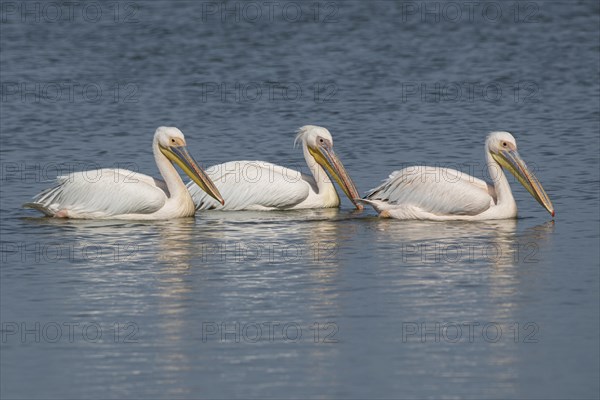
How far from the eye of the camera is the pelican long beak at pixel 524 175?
10.6 meters

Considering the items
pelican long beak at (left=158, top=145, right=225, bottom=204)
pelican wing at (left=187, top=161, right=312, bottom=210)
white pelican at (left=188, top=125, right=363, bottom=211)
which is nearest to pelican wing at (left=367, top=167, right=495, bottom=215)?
white pelican at (left=188, top=125, right=363, bottom=211)

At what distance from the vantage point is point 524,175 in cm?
1080

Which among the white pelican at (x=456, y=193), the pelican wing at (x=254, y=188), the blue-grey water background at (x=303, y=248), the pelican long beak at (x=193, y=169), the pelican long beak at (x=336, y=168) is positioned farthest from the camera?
the pelican long beak at (x=336, y=168)

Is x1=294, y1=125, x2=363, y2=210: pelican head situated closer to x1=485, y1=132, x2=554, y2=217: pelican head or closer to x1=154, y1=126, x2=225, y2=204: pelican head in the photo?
x1=154, y1=126, x2=225, y2=204: pelican head

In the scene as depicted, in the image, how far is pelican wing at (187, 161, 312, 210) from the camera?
11000 mm

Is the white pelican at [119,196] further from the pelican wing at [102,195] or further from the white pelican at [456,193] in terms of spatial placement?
the white pelican at [456,193]

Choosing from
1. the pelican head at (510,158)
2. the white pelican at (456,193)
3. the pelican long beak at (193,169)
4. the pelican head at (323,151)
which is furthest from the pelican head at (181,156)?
the pelican head at (510,158)

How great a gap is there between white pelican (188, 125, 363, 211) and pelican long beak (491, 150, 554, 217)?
1.09m

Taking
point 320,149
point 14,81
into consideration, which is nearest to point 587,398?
point 320,149

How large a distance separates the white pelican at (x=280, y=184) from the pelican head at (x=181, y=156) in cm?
20

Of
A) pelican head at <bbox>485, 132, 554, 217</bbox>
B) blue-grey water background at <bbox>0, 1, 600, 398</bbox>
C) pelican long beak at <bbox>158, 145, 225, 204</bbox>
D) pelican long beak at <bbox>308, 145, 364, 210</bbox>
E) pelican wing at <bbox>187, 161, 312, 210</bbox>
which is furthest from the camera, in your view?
pelican long beak at <bbox>308, 145, 364, 210</bbox>

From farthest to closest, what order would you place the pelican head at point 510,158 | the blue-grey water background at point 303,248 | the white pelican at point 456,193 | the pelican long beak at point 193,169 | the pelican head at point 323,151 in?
the pelican head at point 323,151
the pelican long beak at point 193,169
the pelican head at point 510,158
the white pelican at point 456,193
the blue-grey water background at point 303,248

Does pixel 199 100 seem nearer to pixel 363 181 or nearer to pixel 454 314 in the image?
pixel 363 181

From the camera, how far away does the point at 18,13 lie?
993 inches
